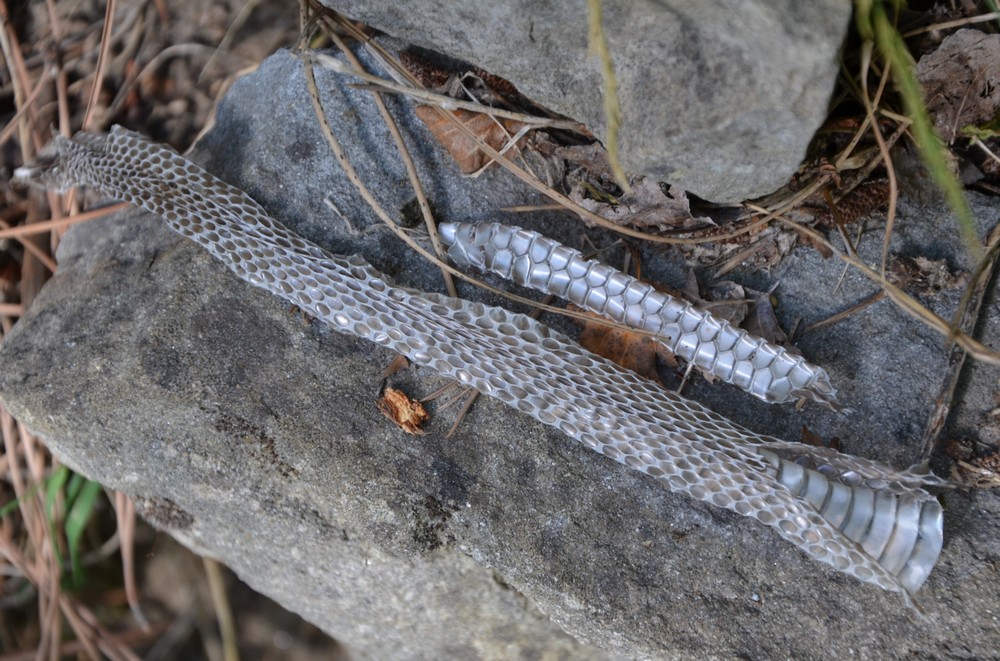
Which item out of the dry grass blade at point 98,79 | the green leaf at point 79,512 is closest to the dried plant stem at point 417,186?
the dry grass blade at point 98,79

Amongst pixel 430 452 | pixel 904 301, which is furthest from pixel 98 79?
pixel 904 301

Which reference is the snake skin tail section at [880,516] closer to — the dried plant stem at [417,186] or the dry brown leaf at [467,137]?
the dried plant stem at [417,186]

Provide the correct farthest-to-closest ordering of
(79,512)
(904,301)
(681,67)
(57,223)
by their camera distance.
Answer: (79,512), (57,223), (904,301), (681,67)

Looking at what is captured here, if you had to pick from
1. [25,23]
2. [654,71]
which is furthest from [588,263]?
[25,23]

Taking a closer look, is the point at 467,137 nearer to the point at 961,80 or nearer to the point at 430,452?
the point at 430,452

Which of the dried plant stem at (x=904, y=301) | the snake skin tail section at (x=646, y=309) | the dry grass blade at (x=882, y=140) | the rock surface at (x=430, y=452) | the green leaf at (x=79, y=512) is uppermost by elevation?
the dry grass blade at (x=882, y=140)

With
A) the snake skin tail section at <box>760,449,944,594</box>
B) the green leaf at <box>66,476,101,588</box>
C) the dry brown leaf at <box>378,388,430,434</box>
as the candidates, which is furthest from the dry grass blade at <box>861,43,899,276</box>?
the green leaf at <box>66,476,101,588</box>

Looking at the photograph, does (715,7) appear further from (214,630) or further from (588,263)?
(214,630)
